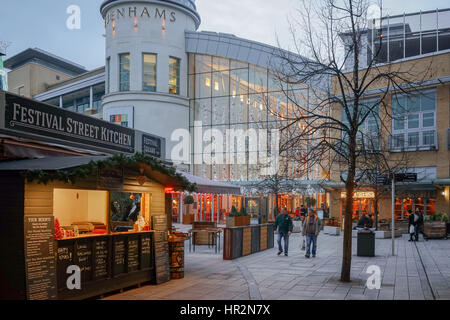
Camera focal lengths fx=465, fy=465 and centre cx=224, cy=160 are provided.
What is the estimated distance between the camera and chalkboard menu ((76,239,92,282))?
8.28 meters

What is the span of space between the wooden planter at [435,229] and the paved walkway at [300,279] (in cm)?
562

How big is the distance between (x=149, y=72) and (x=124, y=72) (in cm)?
215

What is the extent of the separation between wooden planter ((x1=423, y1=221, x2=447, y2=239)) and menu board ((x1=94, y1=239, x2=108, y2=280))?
1767cm

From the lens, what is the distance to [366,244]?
51.0 feet

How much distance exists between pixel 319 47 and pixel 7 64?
67310 millimetres

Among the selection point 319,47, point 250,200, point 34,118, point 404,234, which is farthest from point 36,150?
point 250,200

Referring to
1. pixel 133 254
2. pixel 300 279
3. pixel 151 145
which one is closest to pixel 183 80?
pixel 151 145

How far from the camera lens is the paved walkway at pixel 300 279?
29.9 ft

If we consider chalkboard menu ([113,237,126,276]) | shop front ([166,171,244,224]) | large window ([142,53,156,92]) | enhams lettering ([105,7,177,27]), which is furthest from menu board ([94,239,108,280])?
enhams lettering ([105,7,177,27])

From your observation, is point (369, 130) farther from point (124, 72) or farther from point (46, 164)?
point (124, 72)

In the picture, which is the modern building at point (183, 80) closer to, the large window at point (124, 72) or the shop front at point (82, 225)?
the large window at point (124, 72)

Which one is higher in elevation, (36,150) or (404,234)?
(36,150)
